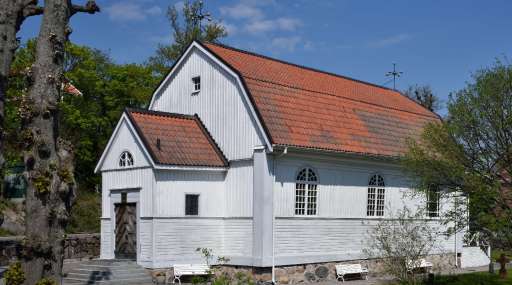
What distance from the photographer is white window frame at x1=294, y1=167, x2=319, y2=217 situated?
72.9 ft

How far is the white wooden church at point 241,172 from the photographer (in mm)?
21125

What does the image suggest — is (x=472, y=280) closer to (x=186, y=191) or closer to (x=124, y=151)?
(x=186, y=191)

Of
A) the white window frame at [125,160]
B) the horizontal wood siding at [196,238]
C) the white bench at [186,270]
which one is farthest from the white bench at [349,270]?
the white window frame at [125,160]

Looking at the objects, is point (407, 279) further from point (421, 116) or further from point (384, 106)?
point (421, 116)

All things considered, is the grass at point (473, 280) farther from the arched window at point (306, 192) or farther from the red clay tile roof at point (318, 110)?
the red clay tile roof at point (318, 110)

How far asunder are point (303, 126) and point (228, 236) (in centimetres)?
459

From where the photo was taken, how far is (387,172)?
2558 cm

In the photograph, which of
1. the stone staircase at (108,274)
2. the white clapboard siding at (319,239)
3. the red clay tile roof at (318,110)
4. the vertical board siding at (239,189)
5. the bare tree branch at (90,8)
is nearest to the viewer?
the bare tree branch at (90,8)

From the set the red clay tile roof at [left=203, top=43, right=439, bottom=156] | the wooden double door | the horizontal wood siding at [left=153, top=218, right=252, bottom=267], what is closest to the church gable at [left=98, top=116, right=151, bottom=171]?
the wooden double door

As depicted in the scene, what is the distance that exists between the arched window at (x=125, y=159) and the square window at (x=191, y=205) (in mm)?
2294

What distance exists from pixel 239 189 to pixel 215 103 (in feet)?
11.0

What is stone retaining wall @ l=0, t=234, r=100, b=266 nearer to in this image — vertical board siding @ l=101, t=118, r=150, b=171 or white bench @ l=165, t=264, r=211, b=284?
vertical board siding @ l=101, t=118, r=150, b=171

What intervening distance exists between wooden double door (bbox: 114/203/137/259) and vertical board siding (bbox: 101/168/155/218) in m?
0.62

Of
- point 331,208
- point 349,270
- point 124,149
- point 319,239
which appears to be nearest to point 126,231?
point 124,149
